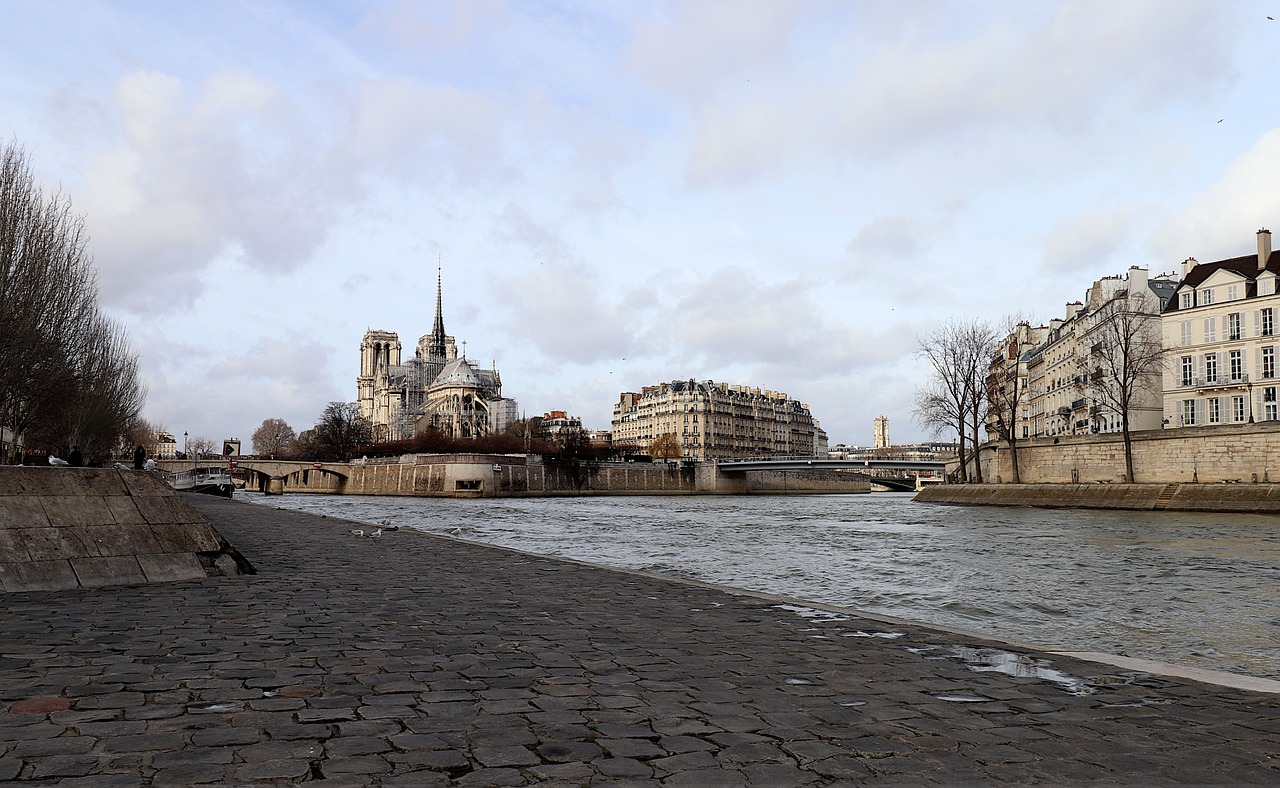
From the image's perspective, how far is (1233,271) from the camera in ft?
186

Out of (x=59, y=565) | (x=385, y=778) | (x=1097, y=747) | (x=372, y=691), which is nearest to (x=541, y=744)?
(x=385, y=778)

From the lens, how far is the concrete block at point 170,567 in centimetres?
1091

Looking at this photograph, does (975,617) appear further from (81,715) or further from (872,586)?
(81,715)

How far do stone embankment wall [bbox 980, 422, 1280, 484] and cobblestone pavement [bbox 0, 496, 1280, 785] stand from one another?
4717 cm

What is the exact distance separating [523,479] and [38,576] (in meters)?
88.6

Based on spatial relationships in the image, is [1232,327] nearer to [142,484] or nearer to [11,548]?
[142,484]

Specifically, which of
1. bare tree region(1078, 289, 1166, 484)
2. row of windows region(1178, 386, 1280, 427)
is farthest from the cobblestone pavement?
row of windows region(1178, 386, 1280, 427)

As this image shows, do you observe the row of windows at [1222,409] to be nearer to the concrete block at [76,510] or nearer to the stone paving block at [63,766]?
the concrete block at [76,510]

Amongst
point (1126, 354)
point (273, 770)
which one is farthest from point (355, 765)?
point (1126, 354)

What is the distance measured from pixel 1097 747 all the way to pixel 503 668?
3.62m

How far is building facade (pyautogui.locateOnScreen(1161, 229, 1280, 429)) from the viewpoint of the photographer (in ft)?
177

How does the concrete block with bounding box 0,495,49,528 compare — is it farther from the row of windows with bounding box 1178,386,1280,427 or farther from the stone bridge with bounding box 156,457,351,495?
the stone bridge with bounding box 156,457,351,495

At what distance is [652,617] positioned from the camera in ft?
29.5

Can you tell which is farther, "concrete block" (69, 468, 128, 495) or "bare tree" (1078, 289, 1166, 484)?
"bare tree" (1078, 289, 1166, 484)
